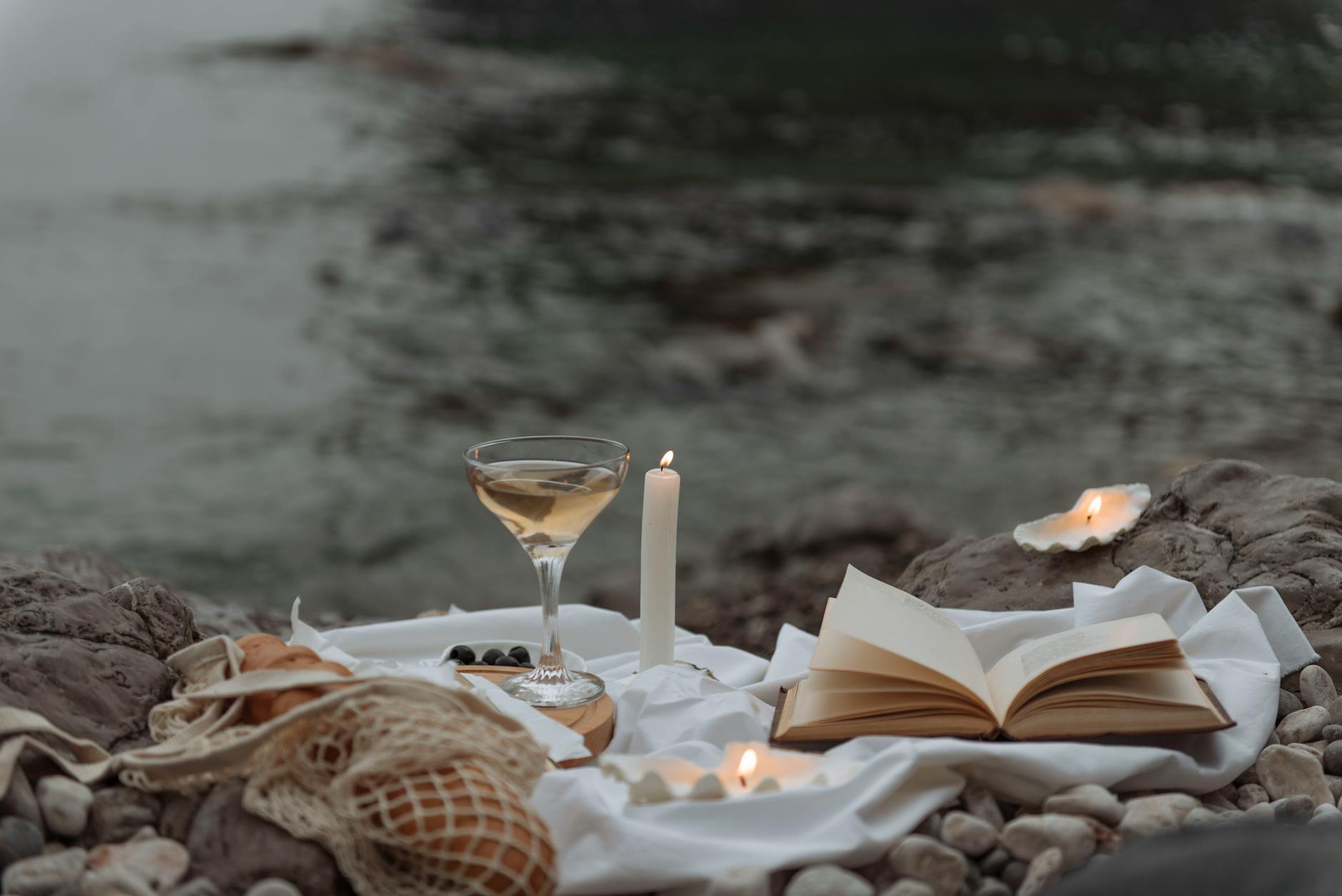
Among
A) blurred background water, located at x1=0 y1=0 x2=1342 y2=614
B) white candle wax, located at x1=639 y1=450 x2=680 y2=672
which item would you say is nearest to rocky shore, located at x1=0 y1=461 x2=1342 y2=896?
white candle wax, located at x1=639 y1=450 x2=680 y2=672

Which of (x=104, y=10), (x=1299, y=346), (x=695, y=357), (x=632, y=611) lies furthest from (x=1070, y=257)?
(x=104, y=10)

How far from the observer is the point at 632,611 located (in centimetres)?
528

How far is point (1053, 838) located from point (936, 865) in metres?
0.16

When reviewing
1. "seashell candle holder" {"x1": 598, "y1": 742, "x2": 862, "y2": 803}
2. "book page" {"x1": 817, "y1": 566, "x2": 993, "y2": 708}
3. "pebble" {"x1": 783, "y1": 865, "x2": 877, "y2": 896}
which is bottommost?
"seashell candle holder" {"x1": 598, "y1": 742, "x2": 862, "y2": 803}

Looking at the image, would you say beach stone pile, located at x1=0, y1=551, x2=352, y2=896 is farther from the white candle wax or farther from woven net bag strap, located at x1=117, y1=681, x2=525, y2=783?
the white candle wax

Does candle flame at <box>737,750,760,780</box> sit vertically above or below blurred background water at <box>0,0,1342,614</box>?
above

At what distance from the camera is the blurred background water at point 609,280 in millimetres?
7891

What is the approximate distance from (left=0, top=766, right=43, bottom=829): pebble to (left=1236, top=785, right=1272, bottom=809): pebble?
1.66 metres

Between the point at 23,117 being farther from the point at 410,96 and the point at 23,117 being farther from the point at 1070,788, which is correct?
the point at 1070,788

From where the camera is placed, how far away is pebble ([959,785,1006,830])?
1.62 meters

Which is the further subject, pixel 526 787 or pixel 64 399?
pixel 64 399

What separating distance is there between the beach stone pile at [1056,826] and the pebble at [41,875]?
753 mm

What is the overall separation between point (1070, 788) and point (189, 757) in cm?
117

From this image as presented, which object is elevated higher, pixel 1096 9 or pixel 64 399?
pixel 1096 9
